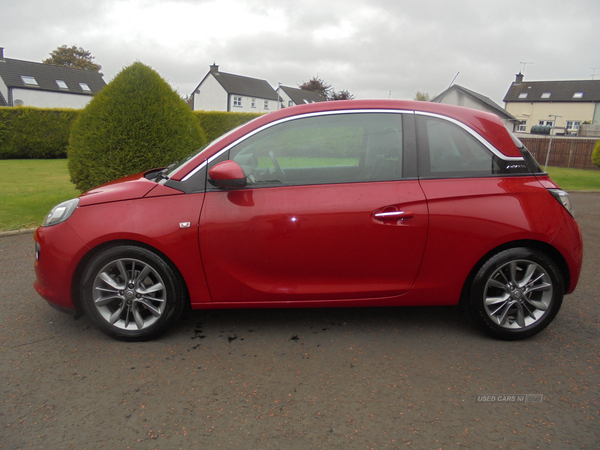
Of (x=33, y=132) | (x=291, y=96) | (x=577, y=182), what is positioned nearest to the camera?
(x=577, y=182)

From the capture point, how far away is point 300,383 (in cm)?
294

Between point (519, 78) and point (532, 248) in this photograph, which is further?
point (519, 78)

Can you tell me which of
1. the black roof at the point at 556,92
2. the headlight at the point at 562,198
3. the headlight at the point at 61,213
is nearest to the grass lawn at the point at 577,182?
the headlight at the point at 562,198

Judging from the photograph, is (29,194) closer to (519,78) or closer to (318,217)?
(318,217)

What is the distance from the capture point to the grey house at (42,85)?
4644 cm

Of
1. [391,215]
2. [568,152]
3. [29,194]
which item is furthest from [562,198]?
[568,152]

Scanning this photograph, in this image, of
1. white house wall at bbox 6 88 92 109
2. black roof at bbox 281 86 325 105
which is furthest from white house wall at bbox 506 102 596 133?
white house wall at bbox 6 88 92 109

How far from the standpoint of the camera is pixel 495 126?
3559 millimetres

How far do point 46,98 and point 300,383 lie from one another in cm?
5534

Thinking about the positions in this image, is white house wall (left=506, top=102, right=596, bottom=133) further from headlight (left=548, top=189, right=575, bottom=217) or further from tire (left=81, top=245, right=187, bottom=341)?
tire (left=81, top=245, right=187, bottom=341)

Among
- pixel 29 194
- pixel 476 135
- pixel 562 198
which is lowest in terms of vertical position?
pixel 29 194

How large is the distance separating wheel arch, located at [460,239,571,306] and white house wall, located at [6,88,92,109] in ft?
163

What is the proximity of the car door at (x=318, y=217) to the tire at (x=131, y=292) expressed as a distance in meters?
0.33

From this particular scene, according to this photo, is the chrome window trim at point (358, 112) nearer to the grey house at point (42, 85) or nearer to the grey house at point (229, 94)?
the grey house at point (42, 85)
